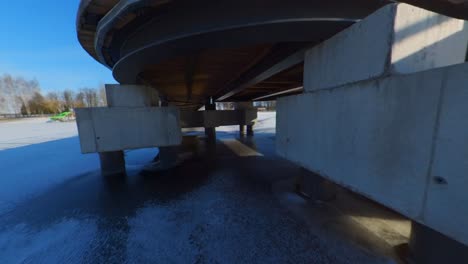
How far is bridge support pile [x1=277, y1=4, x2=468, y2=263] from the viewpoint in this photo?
1.82 metres

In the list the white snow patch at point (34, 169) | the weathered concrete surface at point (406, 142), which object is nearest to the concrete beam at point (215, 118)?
the white snow patch at point (34, 169)

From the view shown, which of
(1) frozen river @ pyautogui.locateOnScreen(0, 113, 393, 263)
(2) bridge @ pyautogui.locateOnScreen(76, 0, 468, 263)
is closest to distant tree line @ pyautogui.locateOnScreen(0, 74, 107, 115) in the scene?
(1) frozen river @ pyautogui.locateOnScreen(0, 113, 393, 263)

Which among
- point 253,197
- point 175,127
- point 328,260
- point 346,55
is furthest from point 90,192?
point 346,55

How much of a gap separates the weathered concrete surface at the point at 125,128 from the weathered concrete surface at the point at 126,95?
25cm

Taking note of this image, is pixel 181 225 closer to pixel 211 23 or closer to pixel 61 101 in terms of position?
pixel 211 23

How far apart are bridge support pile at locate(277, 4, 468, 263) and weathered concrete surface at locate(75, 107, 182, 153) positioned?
530 centimetres

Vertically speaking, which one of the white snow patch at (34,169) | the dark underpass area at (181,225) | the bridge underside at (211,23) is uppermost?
the bridge underside at (211,23)

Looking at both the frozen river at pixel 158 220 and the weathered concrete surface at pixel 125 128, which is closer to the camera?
A: the frozen river at pixel 158 220

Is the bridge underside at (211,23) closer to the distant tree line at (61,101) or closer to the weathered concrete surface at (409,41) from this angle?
the weathered concrete surface at (409,41)

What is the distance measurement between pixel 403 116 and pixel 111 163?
30.7 feet

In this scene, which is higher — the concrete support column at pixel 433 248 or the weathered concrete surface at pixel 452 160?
the weathered concrete surface at pixel 452 160

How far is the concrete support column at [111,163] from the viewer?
7750mm

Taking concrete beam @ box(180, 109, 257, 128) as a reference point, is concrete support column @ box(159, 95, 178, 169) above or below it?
below

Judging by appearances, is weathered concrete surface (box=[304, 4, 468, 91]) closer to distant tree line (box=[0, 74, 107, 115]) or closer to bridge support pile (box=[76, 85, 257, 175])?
bridge support pile (box=[76, 85, 257, 175])
